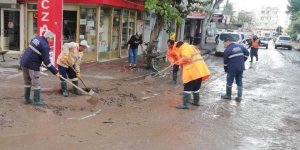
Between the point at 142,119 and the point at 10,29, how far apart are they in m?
12.5

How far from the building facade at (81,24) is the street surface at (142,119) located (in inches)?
195

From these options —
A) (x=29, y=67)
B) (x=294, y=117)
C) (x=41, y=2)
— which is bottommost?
(x=294, y=117)

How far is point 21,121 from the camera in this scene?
8.11 metres

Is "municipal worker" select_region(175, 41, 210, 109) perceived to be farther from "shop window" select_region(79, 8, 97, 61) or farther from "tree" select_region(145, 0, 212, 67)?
"shop window" select_region(79, 8, 97, 61)

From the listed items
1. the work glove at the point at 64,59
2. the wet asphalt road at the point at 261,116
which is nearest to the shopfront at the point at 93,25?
the wet asphalt road at the point at 261,116

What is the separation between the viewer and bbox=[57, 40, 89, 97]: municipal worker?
1047cm

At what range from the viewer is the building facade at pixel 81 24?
722 inches

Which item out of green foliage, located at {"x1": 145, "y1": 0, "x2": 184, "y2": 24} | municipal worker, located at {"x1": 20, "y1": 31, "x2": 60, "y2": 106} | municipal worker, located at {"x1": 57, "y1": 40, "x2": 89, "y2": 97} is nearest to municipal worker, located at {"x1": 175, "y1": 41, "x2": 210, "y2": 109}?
municipal worker, located at {"x1": 57, "y1": 40, "x2": 89, "y2": 97}

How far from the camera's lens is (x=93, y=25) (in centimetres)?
1866

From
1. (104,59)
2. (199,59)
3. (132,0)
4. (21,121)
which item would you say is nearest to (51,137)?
(21,121)

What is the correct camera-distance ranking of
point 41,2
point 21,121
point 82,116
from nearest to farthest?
point 21,121
point 82,116
point 41,2

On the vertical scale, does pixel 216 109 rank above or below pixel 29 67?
below

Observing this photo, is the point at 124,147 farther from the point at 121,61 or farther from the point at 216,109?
the point at 121,61

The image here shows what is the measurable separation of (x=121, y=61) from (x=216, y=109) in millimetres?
10096
